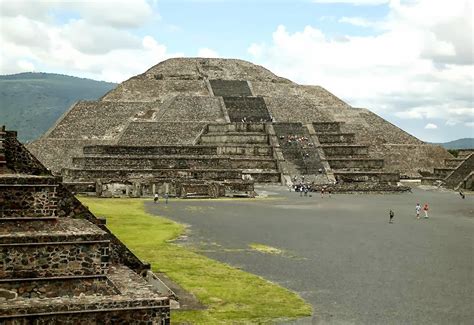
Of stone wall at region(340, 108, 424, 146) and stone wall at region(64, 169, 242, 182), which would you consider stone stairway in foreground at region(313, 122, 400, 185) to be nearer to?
stone wall at region(340, 108, 424, 146)

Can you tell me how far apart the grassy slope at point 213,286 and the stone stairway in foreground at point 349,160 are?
92.2 feet

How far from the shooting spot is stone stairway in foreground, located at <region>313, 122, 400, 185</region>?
50.0m

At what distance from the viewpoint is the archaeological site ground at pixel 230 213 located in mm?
10664

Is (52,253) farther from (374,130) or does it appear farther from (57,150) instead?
(374,130)

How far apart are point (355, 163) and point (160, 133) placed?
52.8ft

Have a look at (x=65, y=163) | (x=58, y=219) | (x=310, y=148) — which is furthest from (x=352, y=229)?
(x=65, y=163)

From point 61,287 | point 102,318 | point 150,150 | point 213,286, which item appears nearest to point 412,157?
point 150,150

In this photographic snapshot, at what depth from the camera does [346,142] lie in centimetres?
5697

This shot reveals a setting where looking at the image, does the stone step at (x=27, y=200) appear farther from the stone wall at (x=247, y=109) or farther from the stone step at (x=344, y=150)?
the stone wall at (x=247, y=109)

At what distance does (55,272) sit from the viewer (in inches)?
416

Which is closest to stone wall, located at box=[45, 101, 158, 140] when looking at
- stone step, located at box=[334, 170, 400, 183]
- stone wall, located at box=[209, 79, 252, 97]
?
stone wall, located at box=[209, 79, 252, 97]

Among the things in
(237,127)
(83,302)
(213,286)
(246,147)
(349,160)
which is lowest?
(213,286)

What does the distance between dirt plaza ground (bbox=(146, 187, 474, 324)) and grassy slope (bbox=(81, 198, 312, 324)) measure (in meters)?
0.52

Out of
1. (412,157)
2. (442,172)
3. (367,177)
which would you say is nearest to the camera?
(367,177)
